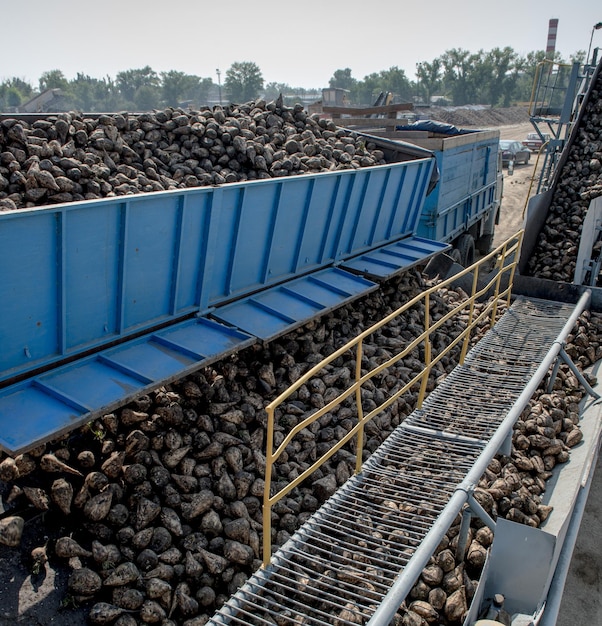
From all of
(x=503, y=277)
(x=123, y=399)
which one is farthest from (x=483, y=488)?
(x=503, y=277)

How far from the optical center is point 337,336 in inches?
235

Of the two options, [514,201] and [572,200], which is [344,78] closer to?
[514,201]

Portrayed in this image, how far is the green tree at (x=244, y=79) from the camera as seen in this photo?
3338 inches

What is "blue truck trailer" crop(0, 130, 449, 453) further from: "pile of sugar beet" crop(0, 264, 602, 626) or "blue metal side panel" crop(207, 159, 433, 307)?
"pile of sugar beet" crop(0, 264, 602, 626)

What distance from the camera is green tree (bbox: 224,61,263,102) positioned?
8479 centimetres

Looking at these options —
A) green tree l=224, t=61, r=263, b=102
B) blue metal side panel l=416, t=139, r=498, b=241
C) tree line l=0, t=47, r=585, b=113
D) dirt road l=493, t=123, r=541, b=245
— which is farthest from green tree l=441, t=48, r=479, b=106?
blue metal side panel l=416, t=139, r=498, b=241

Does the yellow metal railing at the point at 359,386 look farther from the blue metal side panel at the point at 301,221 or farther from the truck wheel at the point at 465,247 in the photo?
the blue metal side panel at the point at 301,221

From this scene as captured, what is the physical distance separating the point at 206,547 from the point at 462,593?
1604 millimetres

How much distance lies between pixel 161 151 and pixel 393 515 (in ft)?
15.5

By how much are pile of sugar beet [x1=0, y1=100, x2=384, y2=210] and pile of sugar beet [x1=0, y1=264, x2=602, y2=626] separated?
6.94ft

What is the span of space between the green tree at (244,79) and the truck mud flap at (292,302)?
84314 millimetres

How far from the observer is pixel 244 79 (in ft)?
279

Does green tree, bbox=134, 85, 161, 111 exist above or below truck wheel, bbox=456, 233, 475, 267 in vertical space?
below

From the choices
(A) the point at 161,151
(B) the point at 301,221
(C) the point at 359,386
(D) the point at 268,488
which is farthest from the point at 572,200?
(D) the point at 268,488
